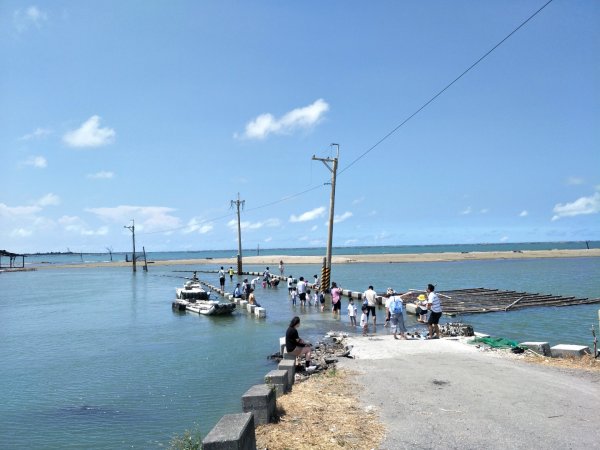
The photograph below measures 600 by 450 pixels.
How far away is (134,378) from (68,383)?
1895 mm

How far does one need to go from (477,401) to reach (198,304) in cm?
2269

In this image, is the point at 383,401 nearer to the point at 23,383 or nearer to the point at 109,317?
the point at 23,383

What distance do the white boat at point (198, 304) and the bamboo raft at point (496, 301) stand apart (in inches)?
447

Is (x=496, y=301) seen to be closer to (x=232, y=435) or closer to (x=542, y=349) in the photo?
(x=542, y=349)

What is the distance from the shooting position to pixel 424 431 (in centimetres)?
725

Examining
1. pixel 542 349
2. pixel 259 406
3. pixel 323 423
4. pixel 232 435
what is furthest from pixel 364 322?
pixel 232 435

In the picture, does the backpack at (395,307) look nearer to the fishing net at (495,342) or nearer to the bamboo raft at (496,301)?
the fishing net at (495,342)

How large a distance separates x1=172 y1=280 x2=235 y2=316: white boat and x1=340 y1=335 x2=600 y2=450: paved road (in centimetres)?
1462

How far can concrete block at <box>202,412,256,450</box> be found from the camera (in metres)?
5.66

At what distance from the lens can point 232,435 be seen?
5781 millimetres

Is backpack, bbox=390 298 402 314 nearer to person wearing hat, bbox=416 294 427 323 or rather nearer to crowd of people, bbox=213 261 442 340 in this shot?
crowd of people, bbox=213 261 442 340

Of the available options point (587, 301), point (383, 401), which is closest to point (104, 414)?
point (383, 401)

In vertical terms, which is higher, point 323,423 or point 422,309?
point 422,309

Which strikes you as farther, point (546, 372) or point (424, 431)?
point (546, 372)
